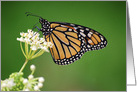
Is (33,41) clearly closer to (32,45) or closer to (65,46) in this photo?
(32,45)

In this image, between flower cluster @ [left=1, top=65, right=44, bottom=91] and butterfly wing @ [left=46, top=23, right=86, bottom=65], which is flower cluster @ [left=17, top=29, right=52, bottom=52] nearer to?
flower cluster @ [left=1, top=65, right=44, bottom=91]

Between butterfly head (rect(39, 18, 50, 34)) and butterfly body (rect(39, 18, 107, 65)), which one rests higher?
butterfly head (rect(39, 18, 50, 34))

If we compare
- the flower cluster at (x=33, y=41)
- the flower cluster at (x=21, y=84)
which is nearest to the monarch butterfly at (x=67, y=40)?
the flower cluster at (x=33, y=41)

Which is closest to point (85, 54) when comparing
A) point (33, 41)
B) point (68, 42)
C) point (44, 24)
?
point (68, 42)

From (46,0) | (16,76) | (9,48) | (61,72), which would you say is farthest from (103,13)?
(16,76)

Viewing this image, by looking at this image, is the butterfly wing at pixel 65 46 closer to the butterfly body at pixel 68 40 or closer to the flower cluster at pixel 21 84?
the butterfly body at pixel 68 40

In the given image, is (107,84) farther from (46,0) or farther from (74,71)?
(46,0)

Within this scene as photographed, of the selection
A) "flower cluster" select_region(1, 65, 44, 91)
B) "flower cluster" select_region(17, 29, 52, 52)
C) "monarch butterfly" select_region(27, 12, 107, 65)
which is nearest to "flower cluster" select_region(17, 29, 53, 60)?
"flower cluster" select_region(17, 29, 52, 52)
